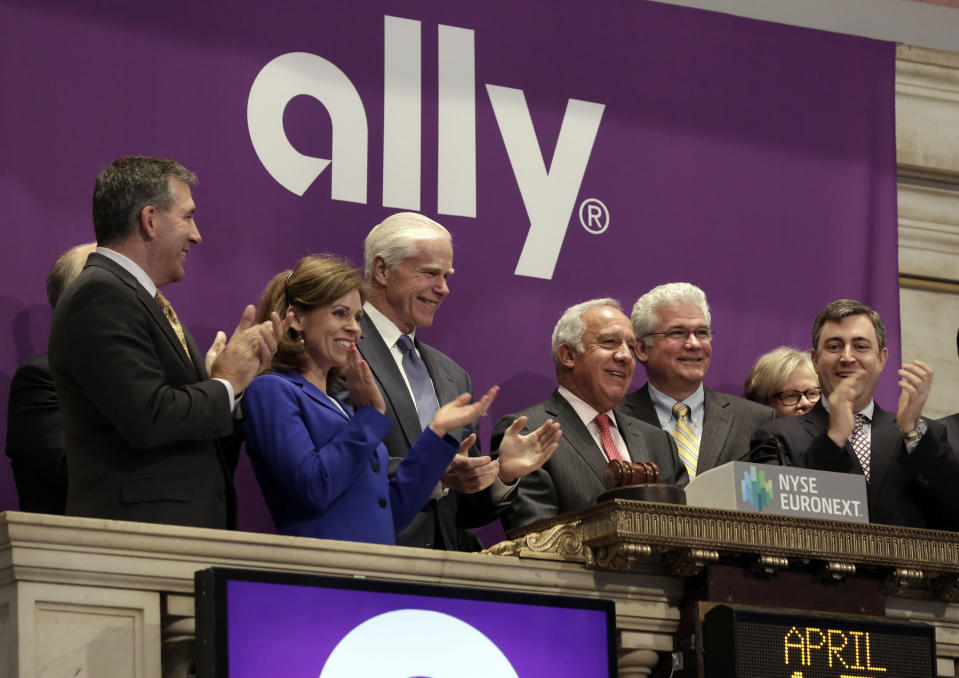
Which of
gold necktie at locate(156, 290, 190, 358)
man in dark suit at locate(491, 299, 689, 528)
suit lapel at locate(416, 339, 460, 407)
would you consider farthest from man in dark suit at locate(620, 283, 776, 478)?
gold necktie at locate(156, 290, 190, 358)

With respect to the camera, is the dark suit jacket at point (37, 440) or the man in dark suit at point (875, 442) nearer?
the dark suit jacket at point (37, 440)

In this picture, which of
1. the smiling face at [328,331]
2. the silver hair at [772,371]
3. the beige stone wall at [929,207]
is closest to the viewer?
the smiling face at [328,331]

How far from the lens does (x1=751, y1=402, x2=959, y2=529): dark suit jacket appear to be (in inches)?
150

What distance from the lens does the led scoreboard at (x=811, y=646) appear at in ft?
10.0

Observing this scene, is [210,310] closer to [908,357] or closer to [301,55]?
[301,55]

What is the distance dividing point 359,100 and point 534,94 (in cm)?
65

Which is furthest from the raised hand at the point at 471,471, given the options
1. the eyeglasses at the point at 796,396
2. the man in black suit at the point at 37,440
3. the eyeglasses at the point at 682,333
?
the eyeglasses at the point at 796,396

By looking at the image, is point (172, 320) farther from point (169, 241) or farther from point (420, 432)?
point (420, 432)

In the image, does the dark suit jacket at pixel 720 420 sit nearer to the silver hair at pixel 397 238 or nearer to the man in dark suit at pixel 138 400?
the silver hair at pixel 397 238

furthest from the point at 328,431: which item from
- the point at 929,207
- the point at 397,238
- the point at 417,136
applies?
the point at 929,207

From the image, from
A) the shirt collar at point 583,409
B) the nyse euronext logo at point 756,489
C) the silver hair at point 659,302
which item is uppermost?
the silver hair at point 659,302

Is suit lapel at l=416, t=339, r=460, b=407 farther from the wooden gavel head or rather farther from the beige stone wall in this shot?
the beige stone wall

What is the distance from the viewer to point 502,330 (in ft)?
16.8

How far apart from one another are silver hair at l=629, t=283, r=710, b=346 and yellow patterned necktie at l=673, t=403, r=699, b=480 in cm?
24
